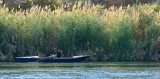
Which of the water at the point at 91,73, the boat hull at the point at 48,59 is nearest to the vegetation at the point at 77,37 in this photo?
the boat hull at the point at 48,59

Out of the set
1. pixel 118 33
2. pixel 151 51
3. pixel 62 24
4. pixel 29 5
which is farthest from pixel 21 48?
pixel 29 5

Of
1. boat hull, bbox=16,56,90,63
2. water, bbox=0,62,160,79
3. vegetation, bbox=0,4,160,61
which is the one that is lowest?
water, bbox=0,62,160,79

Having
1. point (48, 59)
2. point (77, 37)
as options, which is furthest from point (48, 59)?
point (77, 37)

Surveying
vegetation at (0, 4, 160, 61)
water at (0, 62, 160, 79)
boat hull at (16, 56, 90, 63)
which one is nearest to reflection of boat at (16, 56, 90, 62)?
boat hull at (16, 56, 90, 63)

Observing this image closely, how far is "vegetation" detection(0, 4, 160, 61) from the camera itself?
30031mm

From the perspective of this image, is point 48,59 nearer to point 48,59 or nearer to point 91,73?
point 48,59

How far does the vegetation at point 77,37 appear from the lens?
3003 centimetres

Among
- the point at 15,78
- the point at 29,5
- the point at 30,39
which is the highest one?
the point at 29,5

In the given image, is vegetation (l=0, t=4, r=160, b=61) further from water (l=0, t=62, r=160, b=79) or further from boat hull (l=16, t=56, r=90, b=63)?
water (l=0, t=62, r=160, b=79)

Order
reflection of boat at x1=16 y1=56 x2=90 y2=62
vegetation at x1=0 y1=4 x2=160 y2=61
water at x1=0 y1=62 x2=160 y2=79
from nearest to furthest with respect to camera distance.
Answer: water at x1=0 y1=62 x2=160 y2=79 < reflection of boat at x1=16 y1=56 x2=90 y2=62 < vegetation at x1=0 y1=4 x2=160 y2=61

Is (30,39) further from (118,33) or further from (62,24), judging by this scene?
(118,33)

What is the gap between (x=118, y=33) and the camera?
1191 inches

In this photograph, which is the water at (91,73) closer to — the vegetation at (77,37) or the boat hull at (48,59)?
the boat hull at (48,59)

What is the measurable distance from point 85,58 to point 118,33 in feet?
10.2
